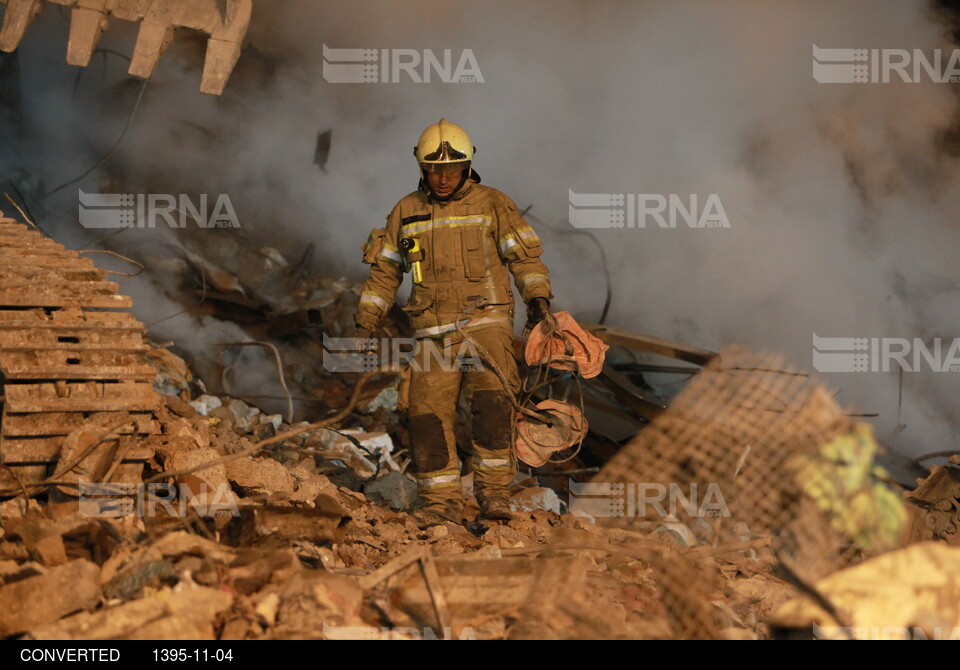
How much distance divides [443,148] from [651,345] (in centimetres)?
307

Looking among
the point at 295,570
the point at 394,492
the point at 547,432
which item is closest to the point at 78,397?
the point at 295,570

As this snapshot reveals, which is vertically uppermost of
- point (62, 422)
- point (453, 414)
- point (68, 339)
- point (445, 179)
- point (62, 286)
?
point (445, 179)

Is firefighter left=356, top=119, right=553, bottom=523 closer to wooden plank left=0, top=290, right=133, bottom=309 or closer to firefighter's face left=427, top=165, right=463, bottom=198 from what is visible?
firefighter's face left=427, top=165, right=463, bottom=198

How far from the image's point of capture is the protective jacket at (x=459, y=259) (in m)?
5.61

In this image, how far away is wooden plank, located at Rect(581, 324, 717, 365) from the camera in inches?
308

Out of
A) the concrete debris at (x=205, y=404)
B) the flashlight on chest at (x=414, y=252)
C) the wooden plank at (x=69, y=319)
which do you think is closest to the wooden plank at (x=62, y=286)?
the wooden plank at (x=69, y=319)

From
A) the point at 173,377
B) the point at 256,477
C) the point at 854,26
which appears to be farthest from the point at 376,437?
the point at 854,26

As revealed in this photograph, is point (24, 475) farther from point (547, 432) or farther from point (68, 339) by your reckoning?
point (547, 432)

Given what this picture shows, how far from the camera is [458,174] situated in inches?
222

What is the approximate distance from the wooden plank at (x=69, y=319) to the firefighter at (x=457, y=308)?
4.68 feet

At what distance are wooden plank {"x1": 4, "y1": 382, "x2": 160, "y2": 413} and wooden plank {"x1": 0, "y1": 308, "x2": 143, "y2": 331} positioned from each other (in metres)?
0.27

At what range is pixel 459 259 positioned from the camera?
5.62m

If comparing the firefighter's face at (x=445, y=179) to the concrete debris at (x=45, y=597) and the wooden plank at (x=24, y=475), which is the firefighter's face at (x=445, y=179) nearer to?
the wooden plank at (x=24, y=475)
